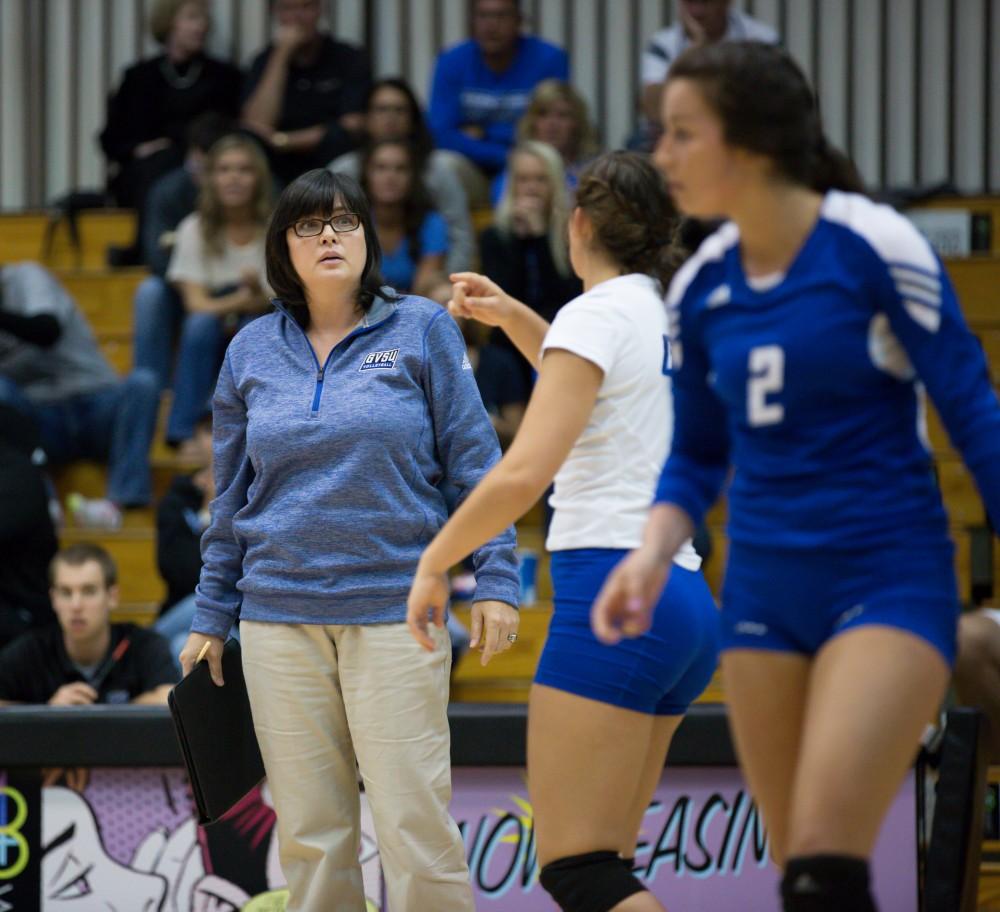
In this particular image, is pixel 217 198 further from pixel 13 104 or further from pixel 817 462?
pixel 817 462

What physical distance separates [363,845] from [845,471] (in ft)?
6.84

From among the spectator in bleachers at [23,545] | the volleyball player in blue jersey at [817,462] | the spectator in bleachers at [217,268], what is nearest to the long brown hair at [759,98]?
the volleyball player in blue jersey at [817,462]

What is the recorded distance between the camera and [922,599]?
6.42 feet

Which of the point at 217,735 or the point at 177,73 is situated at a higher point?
the point at 177,73

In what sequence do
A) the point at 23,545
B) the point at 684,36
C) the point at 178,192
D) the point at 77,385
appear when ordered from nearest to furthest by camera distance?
1. the point at 23,545
2. the point at 77,385
3. the point at 178,192
4. the point at 684,36

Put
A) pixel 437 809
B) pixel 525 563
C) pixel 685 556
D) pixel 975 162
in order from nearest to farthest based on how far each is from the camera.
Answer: pixel 685 556
pixel 437 809
pixel 525 563
pixel 975 162

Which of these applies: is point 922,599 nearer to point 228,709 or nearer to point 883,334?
point 883,334

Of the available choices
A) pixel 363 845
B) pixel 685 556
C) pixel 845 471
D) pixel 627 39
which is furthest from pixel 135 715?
pixel 627 39

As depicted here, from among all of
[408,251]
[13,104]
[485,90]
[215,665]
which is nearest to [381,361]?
[215,665]

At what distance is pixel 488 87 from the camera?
7.45 m

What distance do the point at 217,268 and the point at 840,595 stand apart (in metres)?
4.94

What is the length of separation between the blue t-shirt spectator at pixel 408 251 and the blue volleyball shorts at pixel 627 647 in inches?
156

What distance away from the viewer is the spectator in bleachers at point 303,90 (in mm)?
7309

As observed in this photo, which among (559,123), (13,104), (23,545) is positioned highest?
(13,104)
